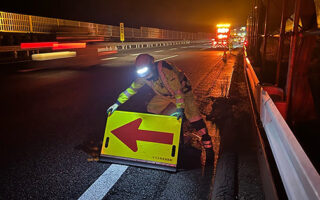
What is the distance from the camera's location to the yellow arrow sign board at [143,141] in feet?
11.0

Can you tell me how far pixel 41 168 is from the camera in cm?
341

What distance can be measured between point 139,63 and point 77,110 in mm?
3163

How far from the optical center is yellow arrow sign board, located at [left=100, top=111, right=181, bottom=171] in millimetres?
3350

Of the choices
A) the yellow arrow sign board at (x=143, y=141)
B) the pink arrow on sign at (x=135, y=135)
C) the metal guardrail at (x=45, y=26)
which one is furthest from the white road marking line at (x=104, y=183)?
the metal guardrail at (x=45, y=26)

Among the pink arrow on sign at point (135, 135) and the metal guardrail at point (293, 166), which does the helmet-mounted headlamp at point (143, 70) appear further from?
the metal guardrail at point (293, 166)

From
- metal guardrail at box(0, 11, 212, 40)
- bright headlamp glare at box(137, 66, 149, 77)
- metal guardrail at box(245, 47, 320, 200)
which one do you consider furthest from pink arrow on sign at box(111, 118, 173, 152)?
metal guardrail at box(0, 11, 212, 40)

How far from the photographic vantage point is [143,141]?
11.4ft

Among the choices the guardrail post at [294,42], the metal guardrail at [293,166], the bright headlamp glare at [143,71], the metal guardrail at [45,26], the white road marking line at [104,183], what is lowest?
the white road marking line at [104,183]

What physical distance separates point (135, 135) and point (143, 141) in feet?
0.47

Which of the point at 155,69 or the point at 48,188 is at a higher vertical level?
the point at 155,69

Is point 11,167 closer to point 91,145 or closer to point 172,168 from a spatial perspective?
point 91,145

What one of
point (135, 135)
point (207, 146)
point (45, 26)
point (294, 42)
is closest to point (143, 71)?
point (135, 135)

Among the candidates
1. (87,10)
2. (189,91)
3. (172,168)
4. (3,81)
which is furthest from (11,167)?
(87,10)

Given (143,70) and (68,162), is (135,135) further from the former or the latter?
(68,162)
